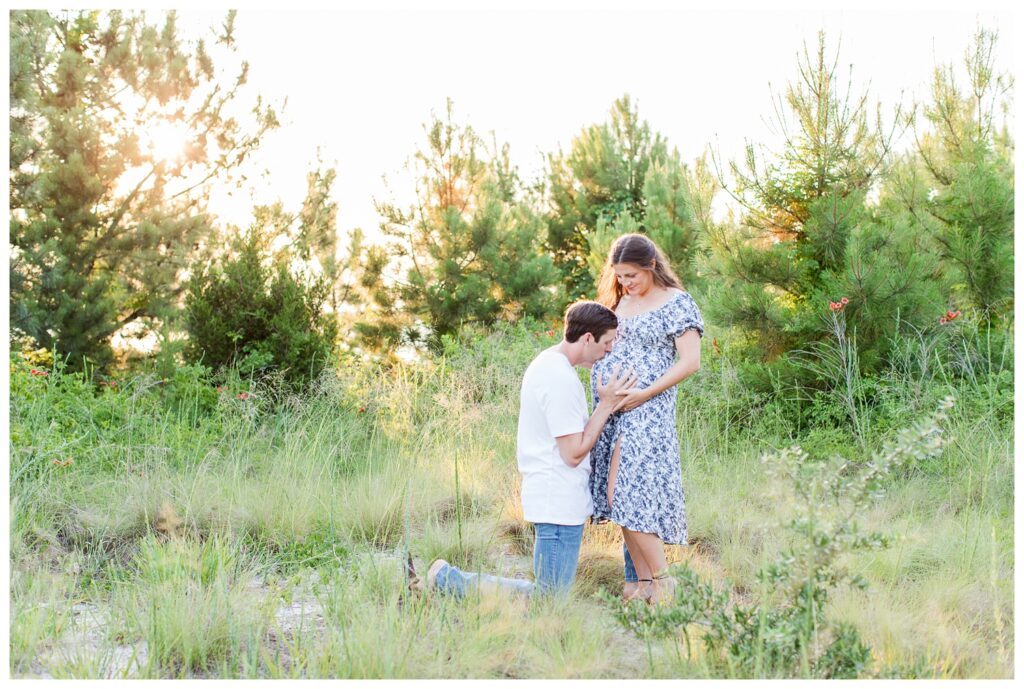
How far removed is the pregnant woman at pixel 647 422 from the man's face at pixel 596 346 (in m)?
0.19

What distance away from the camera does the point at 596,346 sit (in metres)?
3.11

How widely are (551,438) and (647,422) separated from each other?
16.0 inches

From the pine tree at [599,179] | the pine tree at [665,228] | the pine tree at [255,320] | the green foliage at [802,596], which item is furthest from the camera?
the pine tree at [599,179]

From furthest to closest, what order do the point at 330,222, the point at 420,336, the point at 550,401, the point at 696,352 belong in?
the point at 330,222
the point at 420,336
the point at 696,352
the point at 550,401

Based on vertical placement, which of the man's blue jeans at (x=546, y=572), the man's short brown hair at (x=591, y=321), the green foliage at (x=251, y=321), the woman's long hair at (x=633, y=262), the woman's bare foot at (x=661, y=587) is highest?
the green foliage at (x=251, y=321)

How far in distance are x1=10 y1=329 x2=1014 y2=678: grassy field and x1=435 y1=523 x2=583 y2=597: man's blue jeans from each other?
9 centimetres

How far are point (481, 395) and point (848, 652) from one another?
4.35 metres

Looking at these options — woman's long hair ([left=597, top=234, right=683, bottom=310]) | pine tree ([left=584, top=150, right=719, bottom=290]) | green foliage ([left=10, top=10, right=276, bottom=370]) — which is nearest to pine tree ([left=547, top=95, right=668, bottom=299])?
pine tree ([left=584, top=150, right=719, bottom=290])

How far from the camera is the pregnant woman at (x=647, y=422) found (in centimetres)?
321

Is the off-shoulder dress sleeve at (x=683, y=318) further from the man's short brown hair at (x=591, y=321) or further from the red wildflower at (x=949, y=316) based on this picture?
the red wildflower at (x=949, y=316)

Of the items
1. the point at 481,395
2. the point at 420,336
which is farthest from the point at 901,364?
the point at 420,336

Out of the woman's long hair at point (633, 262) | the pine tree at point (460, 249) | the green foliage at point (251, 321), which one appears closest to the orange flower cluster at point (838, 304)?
the woman's long hair at point (633, 262)

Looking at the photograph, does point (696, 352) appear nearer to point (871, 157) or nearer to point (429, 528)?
point (429, 528)

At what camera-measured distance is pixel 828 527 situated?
7.47ft
